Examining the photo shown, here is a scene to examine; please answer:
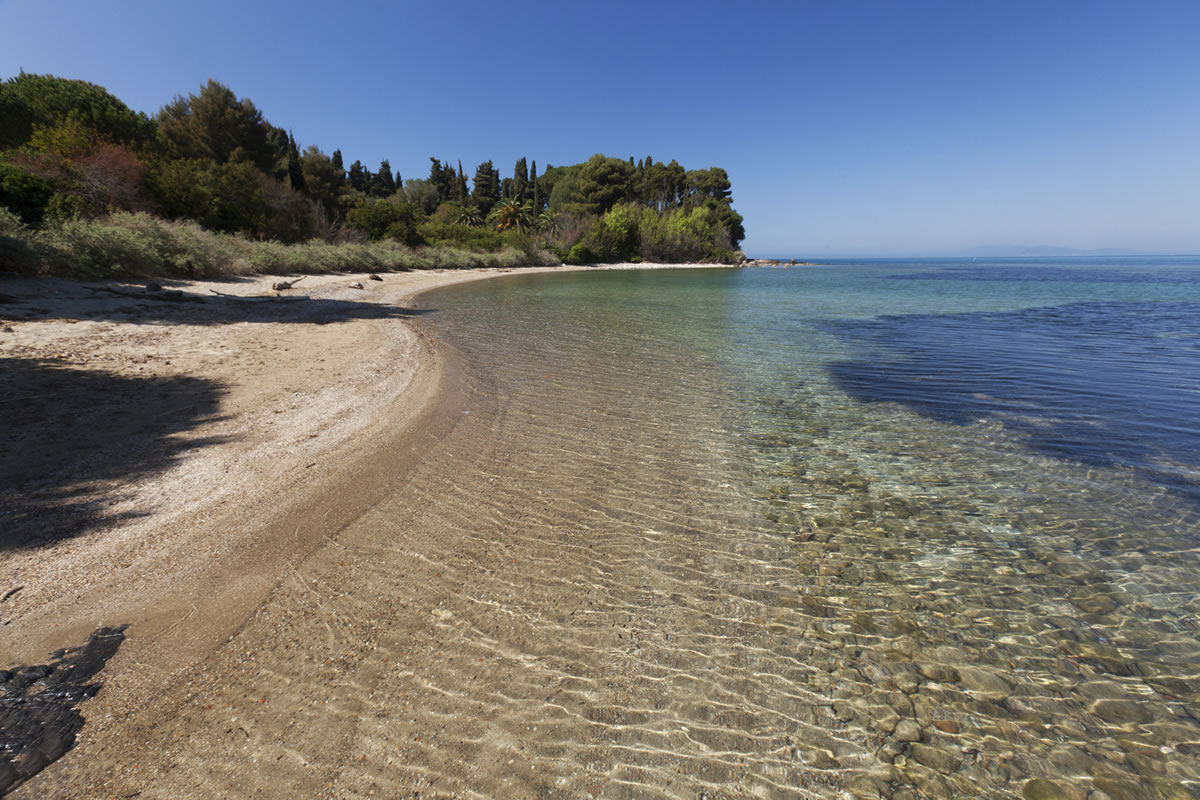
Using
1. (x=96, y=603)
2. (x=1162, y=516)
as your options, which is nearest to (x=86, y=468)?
(x=96, y=603)

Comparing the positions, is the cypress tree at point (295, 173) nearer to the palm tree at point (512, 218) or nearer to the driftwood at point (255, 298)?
the palm tree at point (512, 218)

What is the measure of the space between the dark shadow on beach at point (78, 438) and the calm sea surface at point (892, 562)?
3.71 meters

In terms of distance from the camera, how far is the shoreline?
10.1 feet

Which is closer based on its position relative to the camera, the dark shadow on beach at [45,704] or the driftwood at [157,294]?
the dark shadow on beach at [45,704]

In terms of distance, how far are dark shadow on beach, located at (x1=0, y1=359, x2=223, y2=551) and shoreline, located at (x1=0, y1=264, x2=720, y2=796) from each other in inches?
1.0

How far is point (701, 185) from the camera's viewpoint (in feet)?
320

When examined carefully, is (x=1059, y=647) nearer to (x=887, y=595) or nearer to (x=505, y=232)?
(x=887, y=595)

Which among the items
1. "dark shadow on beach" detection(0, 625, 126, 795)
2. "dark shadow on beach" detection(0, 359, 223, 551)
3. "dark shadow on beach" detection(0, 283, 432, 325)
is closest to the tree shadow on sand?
"dark shadow on beach" detection(0, 359, 223, 551)

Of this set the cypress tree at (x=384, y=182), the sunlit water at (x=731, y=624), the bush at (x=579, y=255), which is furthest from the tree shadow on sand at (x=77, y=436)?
the cypress tree at (x=384, y=182)

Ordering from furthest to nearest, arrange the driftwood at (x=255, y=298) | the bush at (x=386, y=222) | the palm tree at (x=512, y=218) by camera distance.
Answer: the palm tree at (x=512, y=218) → the bush at (x=386, y=222) → the driftwood at (x=255, y=298)

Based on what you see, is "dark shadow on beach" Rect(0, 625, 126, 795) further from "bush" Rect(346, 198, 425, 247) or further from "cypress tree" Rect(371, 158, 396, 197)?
"cypress tree" Rect(371, 158, 396, 197)

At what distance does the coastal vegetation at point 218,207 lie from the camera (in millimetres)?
14969

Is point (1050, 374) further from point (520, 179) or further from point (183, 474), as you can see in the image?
point (520, 179)

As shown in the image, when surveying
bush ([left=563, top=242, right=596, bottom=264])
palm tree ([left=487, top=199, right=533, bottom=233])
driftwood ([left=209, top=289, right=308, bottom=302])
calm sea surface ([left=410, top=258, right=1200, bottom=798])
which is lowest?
calm sea surface ([left=410, top=258, right=1200, bottom=798])
